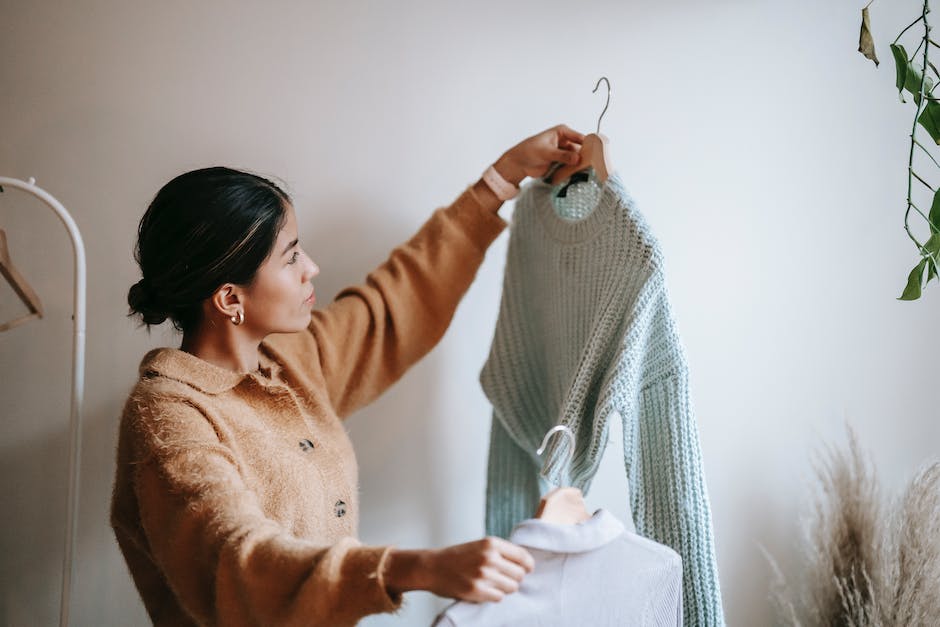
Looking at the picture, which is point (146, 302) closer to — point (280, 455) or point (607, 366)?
point (280, 455)

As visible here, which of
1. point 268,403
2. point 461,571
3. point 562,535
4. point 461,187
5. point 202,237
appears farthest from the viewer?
point 461,187

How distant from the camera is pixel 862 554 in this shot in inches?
55.0

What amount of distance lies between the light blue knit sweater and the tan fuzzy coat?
0.46ft

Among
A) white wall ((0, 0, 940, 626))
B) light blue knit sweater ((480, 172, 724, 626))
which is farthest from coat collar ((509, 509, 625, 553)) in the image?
white wall ((0, 0, 940, 626))

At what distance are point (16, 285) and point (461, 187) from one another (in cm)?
80

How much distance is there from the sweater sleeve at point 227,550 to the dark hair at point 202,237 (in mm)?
181

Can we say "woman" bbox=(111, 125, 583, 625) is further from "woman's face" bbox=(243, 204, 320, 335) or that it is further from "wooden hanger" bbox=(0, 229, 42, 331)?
"wooden hanger" bbox=(0, 229, 42, 331)

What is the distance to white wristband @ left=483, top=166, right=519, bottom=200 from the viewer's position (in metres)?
1.31

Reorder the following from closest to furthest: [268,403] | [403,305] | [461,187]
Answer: [268,403]
[403,305]
[461,187]

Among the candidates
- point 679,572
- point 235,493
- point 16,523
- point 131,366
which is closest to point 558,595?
point 679,572

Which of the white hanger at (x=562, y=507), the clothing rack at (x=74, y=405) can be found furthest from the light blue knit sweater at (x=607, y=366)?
the clothing rack at (x=74, y=405)

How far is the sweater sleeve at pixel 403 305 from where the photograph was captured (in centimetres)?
129

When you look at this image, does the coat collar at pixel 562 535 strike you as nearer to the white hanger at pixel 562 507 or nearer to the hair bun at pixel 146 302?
the white hanger at pixel 562 507

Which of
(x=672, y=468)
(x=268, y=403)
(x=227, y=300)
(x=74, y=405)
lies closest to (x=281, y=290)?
(x=227, y=300)
